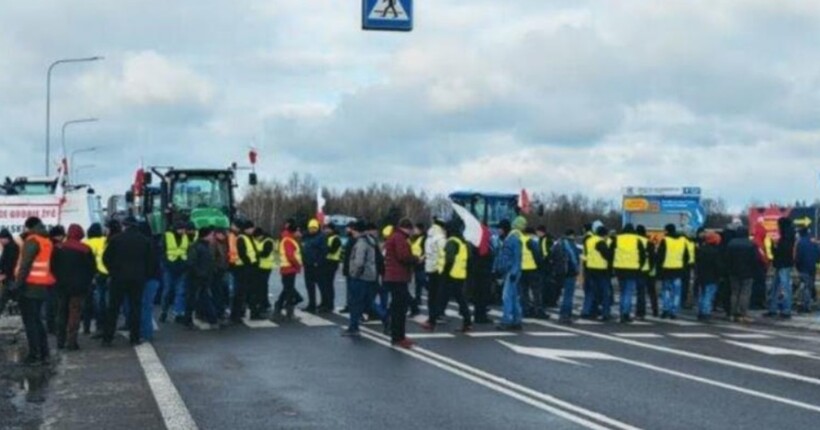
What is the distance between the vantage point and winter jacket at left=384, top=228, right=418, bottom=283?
1806 cm

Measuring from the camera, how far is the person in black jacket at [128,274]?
1772 centimetres

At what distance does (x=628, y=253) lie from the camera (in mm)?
23469

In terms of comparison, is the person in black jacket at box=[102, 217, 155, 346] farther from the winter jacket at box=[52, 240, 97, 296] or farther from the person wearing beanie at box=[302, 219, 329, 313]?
the person wearing beanie at box=[302, 219, 329, 313]

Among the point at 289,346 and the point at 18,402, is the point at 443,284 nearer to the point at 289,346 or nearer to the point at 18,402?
the point at 289,346

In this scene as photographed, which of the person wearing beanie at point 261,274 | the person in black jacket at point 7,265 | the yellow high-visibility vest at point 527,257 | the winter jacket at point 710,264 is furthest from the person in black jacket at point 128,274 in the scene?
the winter jacket at point 710,264

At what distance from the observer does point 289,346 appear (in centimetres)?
1750

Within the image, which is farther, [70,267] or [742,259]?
[742,259]

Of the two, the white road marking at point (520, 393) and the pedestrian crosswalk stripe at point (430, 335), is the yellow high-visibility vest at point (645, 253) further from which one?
the white road marking at point (520, 393)

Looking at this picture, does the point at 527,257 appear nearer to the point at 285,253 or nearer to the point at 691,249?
the point at 691,249

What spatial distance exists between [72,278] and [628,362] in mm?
8200

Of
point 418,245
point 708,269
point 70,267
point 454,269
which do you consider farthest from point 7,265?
point 708,269

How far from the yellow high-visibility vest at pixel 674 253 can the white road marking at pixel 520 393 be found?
8645 millimetres

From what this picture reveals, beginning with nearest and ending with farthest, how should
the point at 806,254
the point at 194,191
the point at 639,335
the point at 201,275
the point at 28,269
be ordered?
the point at 28,269 < the point at 639,335 < the point at 201,275 < the point at 806,254 < the point at 194,191

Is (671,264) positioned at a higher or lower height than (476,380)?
higher
